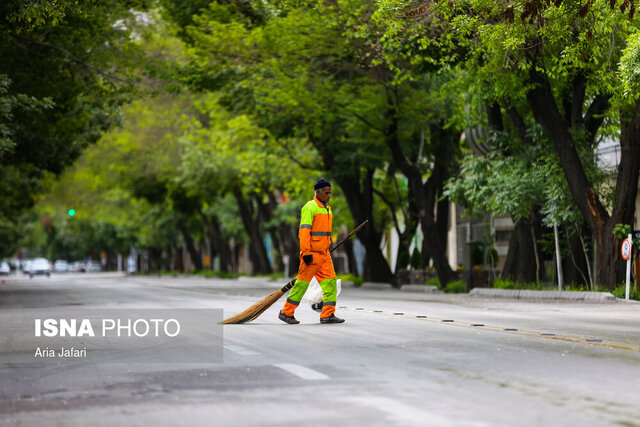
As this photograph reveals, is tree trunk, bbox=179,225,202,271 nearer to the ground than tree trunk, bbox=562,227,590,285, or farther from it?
farther from it

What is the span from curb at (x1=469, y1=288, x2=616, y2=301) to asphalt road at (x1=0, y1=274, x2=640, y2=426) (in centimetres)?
1025

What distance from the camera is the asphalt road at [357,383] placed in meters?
6.83

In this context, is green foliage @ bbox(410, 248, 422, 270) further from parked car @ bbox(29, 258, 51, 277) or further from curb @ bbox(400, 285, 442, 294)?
parked car @ bbox(29, 258, 51, 277)

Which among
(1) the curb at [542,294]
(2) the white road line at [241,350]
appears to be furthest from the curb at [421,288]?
(2) the white road line at [241,350]

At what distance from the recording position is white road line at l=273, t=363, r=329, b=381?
8617mm

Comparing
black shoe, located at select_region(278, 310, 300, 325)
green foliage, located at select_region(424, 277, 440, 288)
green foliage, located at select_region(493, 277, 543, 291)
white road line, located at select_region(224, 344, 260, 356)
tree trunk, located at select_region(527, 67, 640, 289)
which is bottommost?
white road line, located at select_region(224, 344, 260, 356)

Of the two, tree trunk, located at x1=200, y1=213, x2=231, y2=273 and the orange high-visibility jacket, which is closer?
the orange high-visibility jacket

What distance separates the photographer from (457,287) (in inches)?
1275

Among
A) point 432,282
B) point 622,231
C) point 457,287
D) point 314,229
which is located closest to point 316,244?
point 314,229

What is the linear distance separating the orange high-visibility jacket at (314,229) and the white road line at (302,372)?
4.80 metres

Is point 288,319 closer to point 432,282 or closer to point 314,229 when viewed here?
point 314,229

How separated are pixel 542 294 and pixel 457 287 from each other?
6785 millimetres

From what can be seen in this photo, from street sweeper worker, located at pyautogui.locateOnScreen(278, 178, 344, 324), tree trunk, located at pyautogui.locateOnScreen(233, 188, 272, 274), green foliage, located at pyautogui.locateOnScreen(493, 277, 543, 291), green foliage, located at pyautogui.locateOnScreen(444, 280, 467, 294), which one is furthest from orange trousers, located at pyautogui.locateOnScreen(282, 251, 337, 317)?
tree trunk, located at pyautogui.locateOnScreen(233, 188, 272, 274)

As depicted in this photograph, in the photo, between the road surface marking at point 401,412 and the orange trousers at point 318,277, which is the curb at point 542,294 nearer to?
the orange trousers at point 318,277
